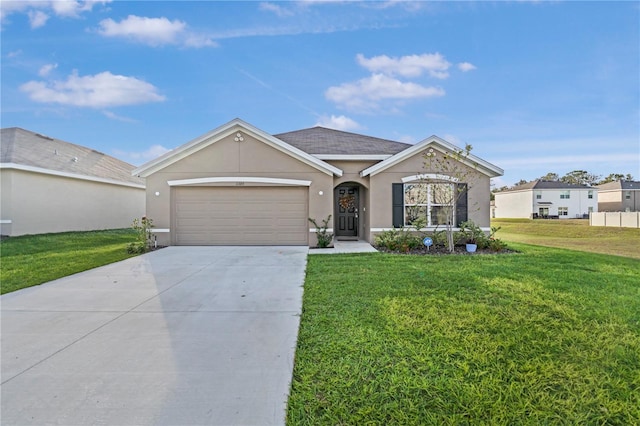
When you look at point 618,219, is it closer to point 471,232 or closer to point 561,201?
point 561,201

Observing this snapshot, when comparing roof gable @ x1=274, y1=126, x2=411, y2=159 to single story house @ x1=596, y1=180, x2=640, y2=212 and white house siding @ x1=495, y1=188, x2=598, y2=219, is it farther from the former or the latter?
single story house @ x1=596, y1=180, x2=640, y2=212

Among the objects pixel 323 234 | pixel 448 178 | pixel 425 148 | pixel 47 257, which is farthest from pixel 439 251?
pixel 47 257

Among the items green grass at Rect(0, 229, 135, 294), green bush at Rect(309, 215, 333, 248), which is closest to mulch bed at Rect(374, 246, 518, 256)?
green bush at Rect(309, 215, 333, 248)

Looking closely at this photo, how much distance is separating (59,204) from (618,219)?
125ft

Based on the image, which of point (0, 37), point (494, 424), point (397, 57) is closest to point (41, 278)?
point (494, 424)

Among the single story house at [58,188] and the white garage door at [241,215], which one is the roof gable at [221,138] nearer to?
the white garage door at [241,215]

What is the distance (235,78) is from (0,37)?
8962 mm

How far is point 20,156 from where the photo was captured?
14.2m

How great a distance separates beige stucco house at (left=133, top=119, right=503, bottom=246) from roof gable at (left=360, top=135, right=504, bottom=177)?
0.04m

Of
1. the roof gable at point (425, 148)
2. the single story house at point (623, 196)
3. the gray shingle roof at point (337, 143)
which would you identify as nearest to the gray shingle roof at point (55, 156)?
the gray shingle roof at point (337, 143)

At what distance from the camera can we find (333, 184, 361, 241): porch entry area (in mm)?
13539

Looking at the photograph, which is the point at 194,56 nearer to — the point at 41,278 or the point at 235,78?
the point at 235,78

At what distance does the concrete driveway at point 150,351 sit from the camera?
7.95 feet

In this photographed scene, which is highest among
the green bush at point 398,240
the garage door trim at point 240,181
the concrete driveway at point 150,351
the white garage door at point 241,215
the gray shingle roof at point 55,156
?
the gray shingle roof at point 55,156
